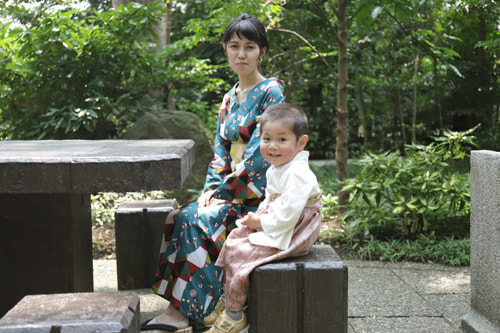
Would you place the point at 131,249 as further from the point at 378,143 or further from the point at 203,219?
the point at 378,143

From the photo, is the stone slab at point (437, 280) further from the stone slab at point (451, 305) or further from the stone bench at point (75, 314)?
the stone bench at point (75, 314)

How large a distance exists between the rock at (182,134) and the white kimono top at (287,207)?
3.51m

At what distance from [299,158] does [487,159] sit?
887 mm

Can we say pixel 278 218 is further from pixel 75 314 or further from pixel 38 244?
pixel 38 244

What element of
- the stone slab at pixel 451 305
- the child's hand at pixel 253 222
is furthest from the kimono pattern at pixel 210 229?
the stone slab at pixel 451 305

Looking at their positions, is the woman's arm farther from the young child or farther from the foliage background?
the foliage background

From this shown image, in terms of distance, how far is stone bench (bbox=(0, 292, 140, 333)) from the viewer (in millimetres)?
1503

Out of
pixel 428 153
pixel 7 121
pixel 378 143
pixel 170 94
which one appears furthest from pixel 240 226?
pixel 378 143

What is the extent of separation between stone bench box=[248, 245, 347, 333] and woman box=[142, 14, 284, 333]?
0.57 metres

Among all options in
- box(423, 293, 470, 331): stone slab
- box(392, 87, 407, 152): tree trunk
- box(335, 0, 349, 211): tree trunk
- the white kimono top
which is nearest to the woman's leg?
the white kimono top

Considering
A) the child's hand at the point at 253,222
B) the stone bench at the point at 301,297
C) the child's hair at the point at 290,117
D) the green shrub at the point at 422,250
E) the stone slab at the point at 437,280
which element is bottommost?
the stone slab at the point at 437,280

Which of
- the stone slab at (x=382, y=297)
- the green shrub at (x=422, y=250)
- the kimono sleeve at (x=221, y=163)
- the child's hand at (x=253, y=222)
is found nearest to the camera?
the child's hand at (x=253, y=222)

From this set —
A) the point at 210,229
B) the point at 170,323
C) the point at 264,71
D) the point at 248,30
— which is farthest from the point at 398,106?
the point at 170,323

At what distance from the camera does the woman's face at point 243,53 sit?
265cm
